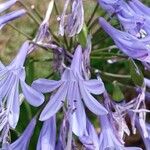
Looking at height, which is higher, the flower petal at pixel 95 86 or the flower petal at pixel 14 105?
the flower petal at pixel 14 105

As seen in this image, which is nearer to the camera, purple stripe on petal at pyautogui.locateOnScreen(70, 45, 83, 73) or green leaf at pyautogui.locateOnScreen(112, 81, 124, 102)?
purple stripe on petal at pyautogui.locateOnScreen(70, 45, 83, 73)

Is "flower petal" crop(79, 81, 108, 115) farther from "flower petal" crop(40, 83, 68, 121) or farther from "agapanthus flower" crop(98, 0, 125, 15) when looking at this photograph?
"agapanthus flower" crop(98, 0, 125, 15)

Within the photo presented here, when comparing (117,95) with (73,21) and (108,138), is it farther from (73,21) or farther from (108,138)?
(73,21)

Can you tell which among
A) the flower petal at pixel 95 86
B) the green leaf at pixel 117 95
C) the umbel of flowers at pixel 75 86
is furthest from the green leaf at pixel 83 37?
the green leaf at pixel 117 95

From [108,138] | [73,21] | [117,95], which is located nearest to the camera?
[73,21]

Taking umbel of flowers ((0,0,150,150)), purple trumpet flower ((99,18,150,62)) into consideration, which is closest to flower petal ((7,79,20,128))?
umbel of flowers ((0,0,150,150))

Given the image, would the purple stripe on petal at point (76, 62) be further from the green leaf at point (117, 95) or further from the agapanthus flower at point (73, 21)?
the green leaf at point (117, 95)

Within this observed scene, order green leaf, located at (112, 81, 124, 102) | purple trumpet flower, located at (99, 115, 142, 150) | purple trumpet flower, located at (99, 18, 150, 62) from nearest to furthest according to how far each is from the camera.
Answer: purple trumpet flower, located at (99, 18, 150, 62) < purple trumpet flower, located at (99, 115, 142, 150) < green leaf, located at (112, 81, 124, 102)

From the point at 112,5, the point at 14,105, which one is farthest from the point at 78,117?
the point at 112,5
